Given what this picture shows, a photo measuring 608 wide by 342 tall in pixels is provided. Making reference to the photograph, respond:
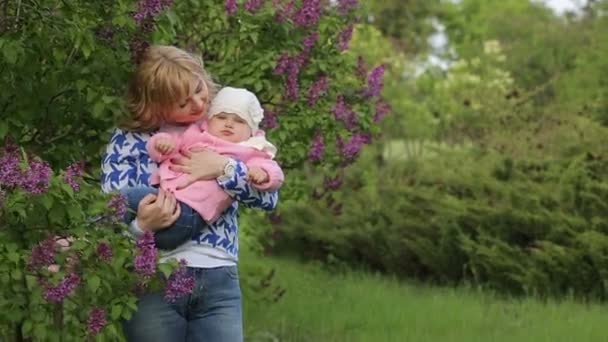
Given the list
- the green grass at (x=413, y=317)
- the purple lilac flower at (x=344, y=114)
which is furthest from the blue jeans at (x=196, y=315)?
the green grass at (x=413, y=317)

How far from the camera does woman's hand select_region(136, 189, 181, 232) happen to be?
12.6 ft

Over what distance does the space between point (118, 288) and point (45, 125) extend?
142 cm

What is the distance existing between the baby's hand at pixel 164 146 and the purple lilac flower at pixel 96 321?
1.76ft

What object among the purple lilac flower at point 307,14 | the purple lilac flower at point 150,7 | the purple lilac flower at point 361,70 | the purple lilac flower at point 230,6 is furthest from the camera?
the purple lilac flower at point 361,70

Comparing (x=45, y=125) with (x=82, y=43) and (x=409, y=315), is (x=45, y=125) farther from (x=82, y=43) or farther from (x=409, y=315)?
(x=409, y=315)

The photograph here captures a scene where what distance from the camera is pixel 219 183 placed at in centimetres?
393

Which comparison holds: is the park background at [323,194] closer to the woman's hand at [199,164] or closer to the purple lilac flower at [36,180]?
the purple lilac flower at [36,180]

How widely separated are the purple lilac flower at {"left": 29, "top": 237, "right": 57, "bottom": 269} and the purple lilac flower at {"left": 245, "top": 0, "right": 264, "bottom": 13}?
104 inches

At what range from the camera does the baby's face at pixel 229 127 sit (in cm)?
402

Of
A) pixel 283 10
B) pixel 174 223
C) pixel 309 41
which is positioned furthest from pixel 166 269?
pixel 309 41

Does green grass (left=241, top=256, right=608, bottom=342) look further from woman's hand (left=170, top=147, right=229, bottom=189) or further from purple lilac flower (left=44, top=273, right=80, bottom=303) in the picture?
purple lilac flower (left=44, top=273, right=80, bottom=303)

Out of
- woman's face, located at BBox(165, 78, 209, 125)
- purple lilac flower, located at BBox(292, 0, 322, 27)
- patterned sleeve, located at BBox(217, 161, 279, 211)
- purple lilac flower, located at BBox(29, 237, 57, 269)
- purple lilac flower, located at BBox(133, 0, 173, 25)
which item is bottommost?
purple lilac flower, located at BBox(29, 237, 57, 269)

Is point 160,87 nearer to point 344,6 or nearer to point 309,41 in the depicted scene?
point 309,41

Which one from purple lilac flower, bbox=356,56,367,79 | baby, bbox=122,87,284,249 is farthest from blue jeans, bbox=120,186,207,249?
purple lilac flower, bbox=356,56,367,79
